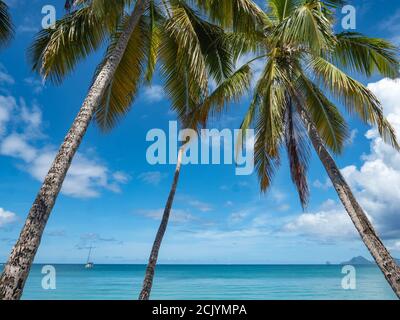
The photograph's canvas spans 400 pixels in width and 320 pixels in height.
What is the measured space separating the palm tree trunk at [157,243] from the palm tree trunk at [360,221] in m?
3.73

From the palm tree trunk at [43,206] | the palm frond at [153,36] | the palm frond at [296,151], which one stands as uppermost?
the palm frond at [153,36]

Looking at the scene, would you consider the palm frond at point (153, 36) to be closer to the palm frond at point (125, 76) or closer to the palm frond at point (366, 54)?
the palm frond at point (125, 76)

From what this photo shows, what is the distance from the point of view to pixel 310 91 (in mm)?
10734

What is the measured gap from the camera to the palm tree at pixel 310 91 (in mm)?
7992

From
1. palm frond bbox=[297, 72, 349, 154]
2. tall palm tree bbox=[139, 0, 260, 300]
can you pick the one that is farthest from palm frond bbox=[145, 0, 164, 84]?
palm frond bbox=[297, 72, 349, 154]

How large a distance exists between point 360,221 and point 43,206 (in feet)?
19.4

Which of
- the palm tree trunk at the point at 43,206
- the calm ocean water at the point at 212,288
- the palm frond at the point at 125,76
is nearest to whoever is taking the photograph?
the palm tree trunk at the point at 43,206

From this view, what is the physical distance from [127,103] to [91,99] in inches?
153

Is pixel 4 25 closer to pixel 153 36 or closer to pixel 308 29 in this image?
pixel 153 36

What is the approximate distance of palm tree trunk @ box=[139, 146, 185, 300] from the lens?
Result: 9.34 metres
